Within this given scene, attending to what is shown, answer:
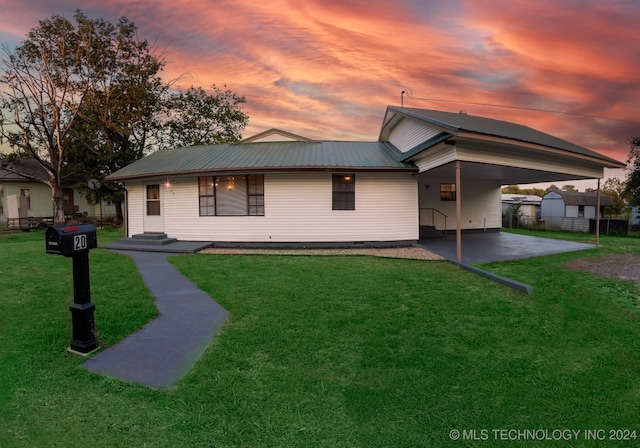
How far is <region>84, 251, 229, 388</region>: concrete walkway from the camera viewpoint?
114 inches

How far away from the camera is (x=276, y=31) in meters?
11.2

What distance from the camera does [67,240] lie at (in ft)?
10.4

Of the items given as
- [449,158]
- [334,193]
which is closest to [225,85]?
[334,193]

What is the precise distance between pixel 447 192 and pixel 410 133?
4.93 metres

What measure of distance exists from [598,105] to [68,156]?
32.4 metres

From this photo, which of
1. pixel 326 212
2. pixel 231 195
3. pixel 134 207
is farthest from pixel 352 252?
pixel 134 207

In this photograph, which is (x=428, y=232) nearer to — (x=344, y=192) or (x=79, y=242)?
(x=344, y=192)

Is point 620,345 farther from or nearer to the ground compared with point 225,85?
nearer to the ground

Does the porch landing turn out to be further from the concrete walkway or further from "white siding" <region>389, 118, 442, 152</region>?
"white siding" <region>389, 118, 442, 152</region>

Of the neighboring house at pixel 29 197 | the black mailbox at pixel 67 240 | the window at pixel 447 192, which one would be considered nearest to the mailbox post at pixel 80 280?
the black mailbox at pixel 67 240

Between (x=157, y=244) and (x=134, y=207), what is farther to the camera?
(x=134, y=207)

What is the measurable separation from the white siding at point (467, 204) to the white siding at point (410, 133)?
228cm

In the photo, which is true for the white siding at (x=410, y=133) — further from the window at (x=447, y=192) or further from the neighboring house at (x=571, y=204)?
the neighboring house at (x=571, y=204)

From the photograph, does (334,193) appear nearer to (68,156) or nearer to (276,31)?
(276,31)
